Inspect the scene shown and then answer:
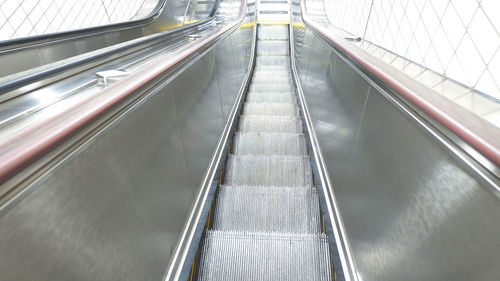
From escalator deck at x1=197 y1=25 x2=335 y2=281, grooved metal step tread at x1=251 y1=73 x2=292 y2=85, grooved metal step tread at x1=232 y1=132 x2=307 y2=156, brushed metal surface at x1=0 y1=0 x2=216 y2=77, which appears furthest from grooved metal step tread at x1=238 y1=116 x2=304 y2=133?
grooved metal step tread at x1=251 y1=73 x2=292 y2=85

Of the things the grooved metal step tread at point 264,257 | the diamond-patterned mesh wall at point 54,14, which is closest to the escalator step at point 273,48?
A: the diamond-patterned mesh wall at point 54,14

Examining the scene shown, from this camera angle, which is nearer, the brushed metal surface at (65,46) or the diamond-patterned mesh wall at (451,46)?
the brushed metal surface at (65,46)

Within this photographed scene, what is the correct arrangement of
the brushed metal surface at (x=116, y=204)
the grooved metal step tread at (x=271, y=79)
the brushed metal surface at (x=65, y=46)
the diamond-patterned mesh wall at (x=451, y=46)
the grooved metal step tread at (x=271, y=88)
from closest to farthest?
the brushed metal surface at (x=116, y=204) < the brushed metal surface at (x=65, y=46) < the diamond-patterned mesh wall at (x=451, y=46) < the grooved metal step tread at (x=271, y=88) < the grooved metal step tread at (x=271, y=79)

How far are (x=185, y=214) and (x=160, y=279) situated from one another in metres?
0.41

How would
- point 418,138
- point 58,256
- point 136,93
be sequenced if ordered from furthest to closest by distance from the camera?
point 136,93 → point 418,138 → point 58,256

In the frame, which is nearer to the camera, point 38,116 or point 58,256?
point 58,256

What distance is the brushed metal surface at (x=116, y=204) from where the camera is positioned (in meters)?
0.53

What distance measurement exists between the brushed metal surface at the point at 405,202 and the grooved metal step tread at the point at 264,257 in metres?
0.23

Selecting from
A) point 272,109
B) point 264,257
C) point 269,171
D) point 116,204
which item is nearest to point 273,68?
point 272,109

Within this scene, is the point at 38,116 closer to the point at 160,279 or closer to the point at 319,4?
the point at 160,279

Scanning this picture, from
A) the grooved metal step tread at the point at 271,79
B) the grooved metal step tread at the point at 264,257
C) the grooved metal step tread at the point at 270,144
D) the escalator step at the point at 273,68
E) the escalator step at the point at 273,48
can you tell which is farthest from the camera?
the escalator step at the point at 273,48

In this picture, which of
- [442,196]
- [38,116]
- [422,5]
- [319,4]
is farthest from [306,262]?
[319,4]

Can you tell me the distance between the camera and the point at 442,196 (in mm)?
685

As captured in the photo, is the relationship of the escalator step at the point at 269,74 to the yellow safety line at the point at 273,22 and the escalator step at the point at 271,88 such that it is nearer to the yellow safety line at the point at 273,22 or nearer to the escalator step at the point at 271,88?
the escalator step at the point at 271,88
